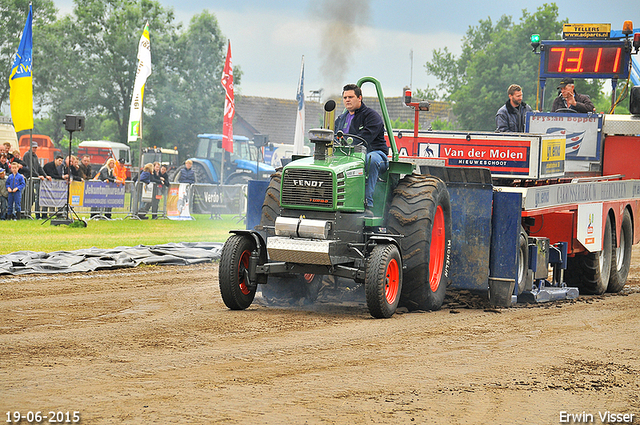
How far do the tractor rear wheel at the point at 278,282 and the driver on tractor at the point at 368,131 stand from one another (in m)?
0.90

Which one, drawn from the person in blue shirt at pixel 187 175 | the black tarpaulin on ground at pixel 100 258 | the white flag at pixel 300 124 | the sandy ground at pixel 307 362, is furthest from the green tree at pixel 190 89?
the sandy ground at pixel 307 362

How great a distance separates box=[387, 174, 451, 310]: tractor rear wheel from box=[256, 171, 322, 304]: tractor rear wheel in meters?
1.04

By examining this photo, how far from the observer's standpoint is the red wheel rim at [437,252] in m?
8.59

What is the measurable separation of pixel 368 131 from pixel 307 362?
3.19 m

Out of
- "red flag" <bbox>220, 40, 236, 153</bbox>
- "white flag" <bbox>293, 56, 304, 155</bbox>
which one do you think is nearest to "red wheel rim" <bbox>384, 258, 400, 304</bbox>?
"white flag" <bbox>293, 56, 304, 155</bbox>

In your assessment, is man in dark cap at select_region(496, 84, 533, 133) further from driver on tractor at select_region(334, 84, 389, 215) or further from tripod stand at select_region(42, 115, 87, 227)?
tripod stand at select_region(42, 115, 87, 227)

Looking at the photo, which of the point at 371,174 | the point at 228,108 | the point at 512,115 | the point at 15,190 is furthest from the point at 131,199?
the point at 371,174

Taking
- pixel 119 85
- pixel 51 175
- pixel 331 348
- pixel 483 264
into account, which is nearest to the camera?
pixel 331 348

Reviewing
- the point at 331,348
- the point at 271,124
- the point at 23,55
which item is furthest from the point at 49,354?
the point at 271,124

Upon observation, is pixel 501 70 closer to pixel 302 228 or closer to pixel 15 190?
pixel 15 190

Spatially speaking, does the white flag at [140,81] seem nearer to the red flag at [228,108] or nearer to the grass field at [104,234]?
the red flag at [228,108]

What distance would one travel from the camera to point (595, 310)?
9094 millimetres

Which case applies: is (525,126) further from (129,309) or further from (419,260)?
(129,309)

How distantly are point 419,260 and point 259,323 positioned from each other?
179 cm
